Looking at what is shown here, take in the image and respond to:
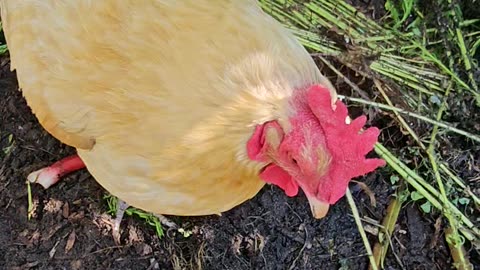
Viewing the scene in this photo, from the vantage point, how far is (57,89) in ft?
7.45

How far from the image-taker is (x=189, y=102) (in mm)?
2002

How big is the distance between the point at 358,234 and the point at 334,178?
3.71ft

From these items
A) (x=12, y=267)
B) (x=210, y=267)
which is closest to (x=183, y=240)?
(x=210, y=267)

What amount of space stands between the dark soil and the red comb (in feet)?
3.40

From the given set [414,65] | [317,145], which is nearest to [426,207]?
[414,65]

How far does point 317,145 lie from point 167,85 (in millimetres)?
463

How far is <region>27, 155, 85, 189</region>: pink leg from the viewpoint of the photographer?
2.93 meters

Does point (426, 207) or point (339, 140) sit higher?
point (339, 140)

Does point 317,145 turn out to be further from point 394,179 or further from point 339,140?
point 394,179

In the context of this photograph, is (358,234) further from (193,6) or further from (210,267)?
(193,6)

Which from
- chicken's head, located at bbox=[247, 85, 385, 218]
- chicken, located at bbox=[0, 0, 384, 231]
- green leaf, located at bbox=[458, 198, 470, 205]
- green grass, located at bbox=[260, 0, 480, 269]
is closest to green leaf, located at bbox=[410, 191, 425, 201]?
green grass, located at bbox=[260, 0, 480, 269]

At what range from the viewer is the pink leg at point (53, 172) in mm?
2930

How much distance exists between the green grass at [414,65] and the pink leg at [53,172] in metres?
1.07

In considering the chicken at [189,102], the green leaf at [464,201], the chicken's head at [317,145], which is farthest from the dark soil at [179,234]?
the chicken's head at [317,145]
